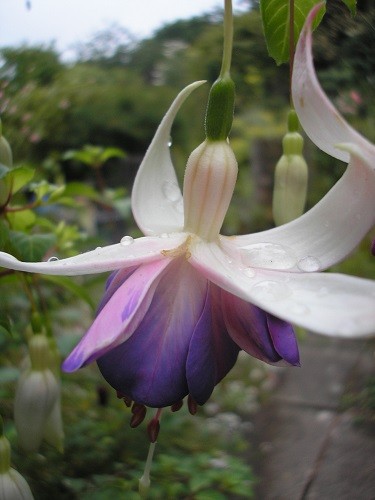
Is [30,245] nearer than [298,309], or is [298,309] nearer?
[298,309]

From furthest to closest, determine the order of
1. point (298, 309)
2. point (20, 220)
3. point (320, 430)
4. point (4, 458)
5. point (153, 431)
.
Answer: point (320, 430) < point (20, 220) < point (4, 458) < point (153, 431) < point (298, 309)

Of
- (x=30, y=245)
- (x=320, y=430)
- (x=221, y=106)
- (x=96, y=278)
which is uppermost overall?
(x=221, y=106)

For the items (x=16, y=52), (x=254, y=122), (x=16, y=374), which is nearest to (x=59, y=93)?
(x=16, y=52)

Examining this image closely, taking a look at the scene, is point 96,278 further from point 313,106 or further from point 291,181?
point 313,106

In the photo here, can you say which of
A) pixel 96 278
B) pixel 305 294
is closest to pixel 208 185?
pixel 305 294

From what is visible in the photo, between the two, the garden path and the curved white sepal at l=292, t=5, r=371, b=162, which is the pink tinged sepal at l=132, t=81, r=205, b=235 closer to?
the curved white sepal at l=292, t=5, r=371, b=162

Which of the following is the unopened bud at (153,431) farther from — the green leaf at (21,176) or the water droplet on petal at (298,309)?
the green leaf at (21,176)

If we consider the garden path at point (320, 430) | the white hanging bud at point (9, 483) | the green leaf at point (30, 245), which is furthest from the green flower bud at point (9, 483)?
the garden path at point (320, 430)
